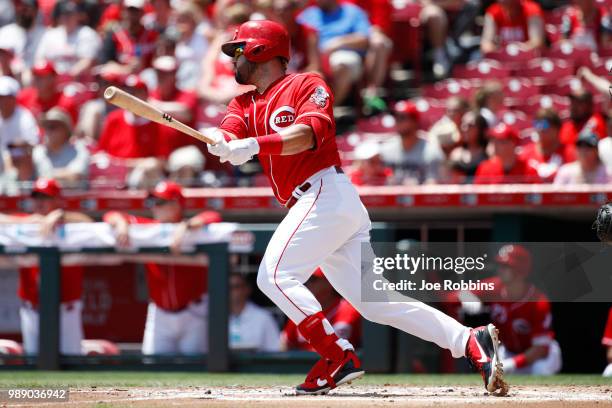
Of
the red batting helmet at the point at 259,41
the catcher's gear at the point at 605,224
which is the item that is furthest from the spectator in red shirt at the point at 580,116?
the red batting helmet at the point at 259,41

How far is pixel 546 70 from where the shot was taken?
9633mm

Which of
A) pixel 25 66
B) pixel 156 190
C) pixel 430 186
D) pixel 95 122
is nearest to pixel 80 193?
pixel 156 190

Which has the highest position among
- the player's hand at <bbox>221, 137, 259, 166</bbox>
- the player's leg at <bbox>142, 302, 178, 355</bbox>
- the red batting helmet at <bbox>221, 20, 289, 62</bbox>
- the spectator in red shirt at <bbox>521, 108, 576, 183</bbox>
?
the red batting helmet at <bbox>221, 20, 289, 62</bbox>

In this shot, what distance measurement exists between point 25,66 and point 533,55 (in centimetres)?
516

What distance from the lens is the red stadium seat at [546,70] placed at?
9.55m

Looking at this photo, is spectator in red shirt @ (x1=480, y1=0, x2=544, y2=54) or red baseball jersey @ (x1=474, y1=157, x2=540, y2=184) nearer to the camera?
red baseball jersey @ (x1=474, y1=157, x2=540, y2=184)

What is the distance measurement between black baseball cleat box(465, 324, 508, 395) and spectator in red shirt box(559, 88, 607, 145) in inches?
149

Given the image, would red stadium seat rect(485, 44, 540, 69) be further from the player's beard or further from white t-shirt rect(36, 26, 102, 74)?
→ the player's beard

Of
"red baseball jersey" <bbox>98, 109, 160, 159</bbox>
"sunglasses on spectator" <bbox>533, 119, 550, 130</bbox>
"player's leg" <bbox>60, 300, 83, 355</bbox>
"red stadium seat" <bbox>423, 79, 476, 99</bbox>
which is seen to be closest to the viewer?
"player's leg" <bbox>60, 300, 83, 355</bbox>

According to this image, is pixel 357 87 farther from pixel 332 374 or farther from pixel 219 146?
pixel 219 146

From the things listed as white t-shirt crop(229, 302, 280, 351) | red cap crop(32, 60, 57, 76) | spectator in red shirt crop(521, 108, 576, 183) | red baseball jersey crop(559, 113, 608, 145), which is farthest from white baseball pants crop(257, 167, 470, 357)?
red cap crop(32, 60, 57, 76)

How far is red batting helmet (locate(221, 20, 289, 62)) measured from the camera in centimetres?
494

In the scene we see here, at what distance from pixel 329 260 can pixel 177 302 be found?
2.86 metres

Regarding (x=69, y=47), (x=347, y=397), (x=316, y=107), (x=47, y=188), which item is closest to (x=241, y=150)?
(x=316, y=107)
